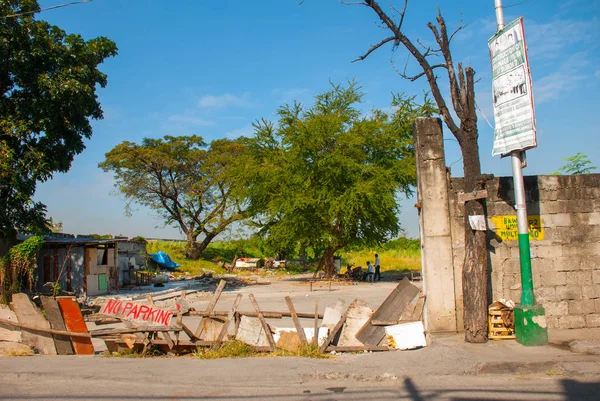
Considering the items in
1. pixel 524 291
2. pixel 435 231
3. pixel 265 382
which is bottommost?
pixel 265 382

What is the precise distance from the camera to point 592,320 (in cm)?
962

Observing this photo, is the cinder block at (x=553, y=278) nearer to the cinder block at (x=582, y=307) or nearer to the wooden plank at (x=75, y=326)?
the cinder block at (x=582, y=307)

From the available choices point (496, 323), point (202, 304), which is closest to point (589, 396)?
point (496, 323)

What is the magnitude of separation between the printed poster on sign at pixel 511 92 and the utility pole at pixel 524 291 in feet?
1.04

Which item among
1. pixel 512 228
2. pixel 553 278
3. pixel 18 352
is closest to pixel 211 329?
pixel 18 352

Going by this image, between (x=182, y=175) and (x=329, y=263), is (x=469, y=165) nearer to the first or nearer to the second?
(x=329, y=263)

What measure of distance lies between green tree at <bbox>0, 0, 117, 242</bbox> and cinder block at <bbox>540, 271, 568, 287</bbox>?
55.6 ft

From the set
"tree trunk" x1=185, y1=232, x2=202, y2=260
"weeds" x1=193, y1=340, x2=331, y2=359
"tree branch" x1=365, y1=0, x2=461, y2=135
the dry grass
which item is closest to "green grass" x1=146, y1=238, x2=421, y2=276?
"tree trunk" x1=185, y1=232, x2=202, y2=260

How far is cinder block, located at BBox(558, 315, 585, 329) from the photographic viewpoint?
9.55 m

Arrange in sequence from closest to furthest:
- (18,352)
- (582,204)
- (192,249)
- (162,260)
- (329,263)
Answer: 1. (18,352)
2. (582,204)
3. (329,263)
4. (162,260)
5. (192,249)

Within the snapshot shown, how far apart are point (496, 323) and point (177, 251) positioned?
1739 inches

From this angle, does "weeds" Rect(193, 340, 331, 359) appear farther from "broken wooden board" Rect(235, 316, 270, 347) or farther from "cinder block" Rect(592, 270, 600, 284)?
"cinder block" Rect(592, 270, 600, 284)

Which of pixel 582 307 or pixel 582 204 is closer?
pixel 582 307

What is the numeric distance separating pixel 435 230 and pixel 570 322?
3.18 m
